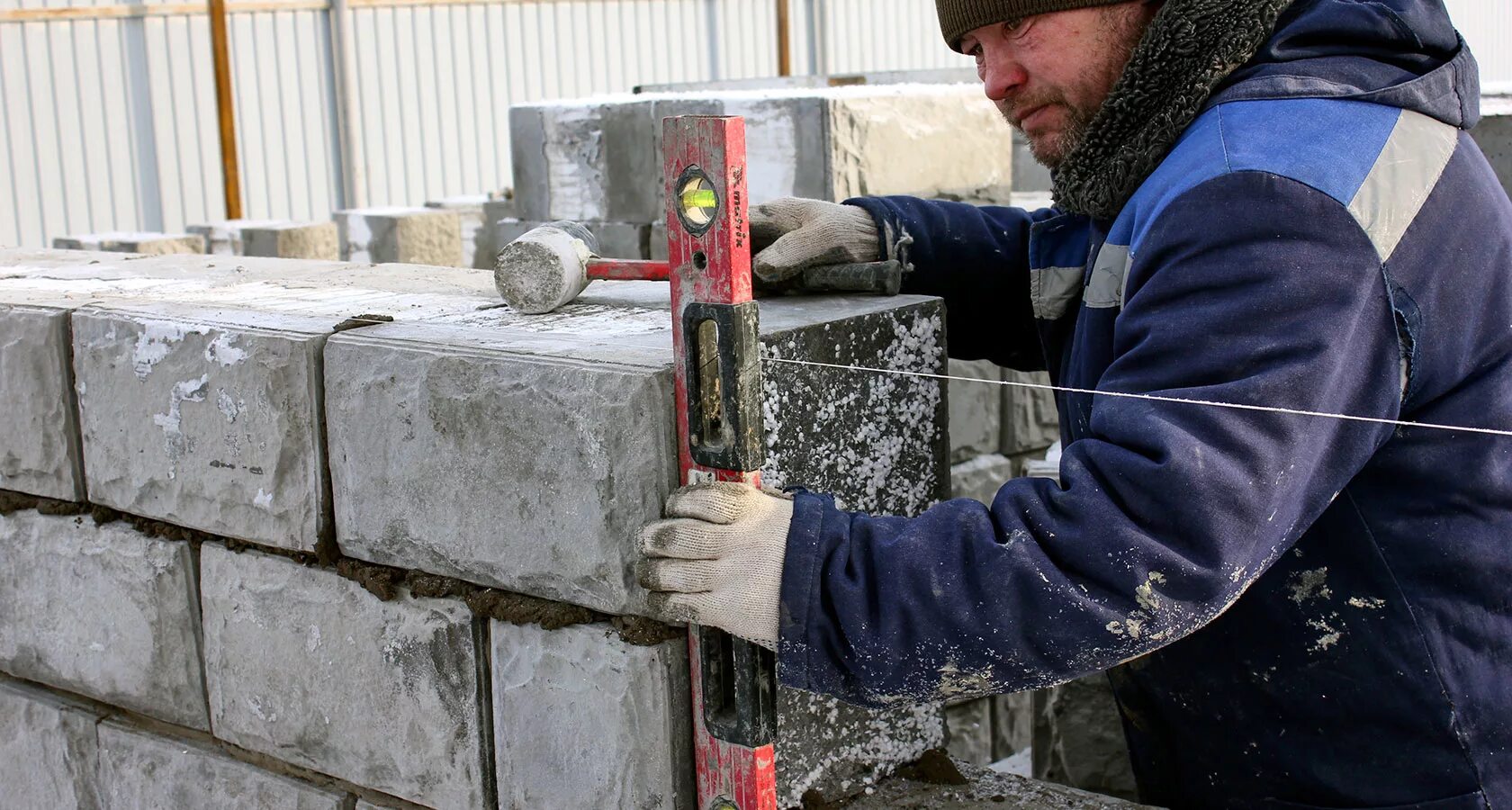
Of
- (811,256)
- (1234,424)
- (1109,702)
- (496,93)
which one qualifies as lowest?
(1109,702)

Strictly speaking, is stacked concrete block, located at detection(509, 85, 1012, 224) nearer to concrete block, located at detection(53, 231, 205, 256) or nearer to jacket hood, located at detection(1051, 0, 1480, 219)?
jacket hood, located at detection(1051, 0, 1480, 219)

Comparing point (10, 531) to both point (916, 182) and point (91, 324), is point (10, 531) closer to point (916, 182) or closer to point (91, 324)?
point (91, 324)

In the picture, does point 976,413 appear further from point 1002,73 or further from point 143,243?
point 143,243

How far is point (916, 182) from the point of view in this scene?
5.71 meters

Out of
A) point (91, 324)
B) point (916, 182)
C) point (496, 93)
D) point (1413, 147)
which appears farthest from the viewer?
point (496, 93)

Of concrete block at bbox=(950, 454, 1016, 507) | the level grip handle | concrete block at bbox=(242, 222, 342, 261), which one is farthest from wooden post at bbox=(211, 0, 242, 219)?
the level grip handle

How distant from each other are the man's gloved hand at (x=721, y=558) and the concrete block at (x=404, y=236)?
7463 millimetres

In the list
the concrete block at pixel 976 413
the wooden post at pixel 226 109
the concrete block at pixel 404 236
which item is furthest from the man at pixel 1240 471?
the wooden post at pixel 226 109

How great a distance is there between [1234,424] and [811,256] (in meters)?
0.94

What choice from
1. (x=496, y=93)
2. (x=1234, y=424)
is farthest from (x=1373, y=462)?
(x=496, y=93)

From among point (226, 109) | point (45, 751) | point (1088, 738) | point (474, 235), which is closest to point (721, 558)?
point (45, 751)

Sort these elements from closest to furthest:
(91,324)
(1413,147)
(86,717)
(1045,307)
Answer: (1413,147) < (1045,307) < (91,324) < (86,717)

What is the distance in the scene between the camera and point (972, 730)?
17.3ft

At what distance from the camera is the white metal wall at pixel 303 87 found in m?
12.7
